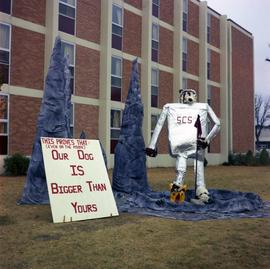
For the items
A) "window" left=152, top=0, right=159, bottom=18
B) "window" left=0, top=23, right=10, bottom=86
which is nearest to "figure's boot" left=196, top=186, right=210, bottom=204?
"window" left=0, top=23, right=10, bottom=86

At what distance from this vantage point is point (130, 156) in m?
12.1

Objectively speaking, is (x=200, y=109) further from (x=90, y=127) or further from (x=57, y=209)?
(x=90, y=127)

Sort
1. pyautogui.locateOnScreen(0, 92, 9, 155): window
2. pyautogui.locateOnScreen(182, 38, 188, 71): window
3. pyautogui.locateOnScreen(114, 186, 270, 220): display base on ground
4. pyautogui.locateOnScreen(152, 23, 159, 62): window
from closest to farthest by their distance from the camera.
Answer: pyautogui.locateOnScreen(114, 186, 270, 220): display base on ground → pyautogui.locateOnScreen(0, 92, 9, 155): window → pyautogui.locateOnScreen(152, 23, 159, 62): window → pyautogui.locateOnScreen(182, 38, 188, 71): window

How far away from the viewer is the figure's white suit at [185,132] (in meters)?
10.8

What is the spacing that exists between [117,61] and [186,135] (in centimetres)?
1637

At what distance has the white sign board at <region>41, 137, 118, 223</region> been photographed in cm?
837

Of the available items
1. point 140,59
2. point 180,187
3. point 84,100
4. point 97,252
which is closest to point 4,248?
point 97,252

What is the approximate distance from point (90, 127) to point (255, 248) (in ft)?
60.9

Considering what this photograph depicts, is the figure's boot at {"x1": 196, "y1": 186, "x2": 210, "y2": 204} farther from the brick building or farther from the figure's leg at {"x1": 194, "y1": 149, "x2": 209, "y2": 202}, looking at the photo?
the brick building

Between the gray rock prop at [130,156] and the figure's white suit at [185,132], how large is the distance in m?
1.07

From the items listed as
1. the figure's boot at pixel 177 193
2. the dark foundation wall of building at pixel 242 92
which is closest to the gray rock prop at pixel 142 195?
the figure's boot at pixel 177 193

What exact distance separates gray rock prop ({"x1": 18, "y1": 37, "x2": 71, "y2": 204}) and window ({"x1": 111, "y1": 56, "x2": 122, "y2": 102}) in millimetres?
14327

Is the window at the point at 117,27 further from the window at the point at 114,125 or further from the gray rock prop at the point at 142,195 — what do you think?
the gray rock prop at the point at 142,195

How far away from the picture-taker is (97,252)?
20.1 feet
